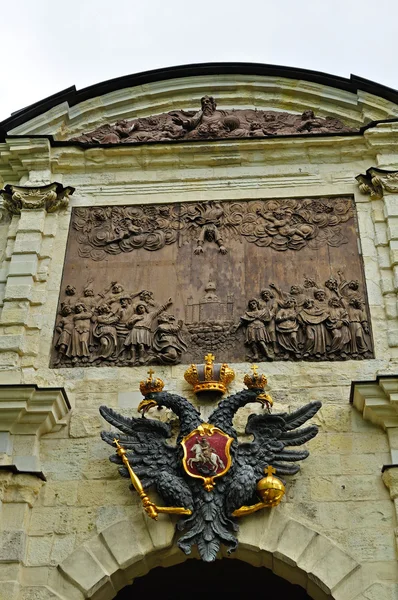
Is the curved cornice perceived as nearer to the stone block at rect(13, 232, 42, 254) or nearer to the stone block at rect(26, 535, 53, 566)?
the stone block at rect(13, 232, 42, 254)

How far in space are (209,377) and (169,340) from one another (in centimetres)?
71

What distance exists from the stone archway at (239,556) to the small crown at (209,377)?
134 cm

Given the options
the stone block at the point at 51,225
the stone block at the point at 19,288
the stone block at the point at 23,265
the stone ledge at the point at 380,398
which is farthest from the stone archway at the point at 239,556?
the stone block at the point at 51,225

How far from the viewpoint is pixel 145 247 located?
9.34 m

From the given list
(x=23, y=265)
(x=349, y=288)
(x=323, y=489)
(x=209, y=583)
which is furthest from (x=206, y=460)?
(x=23, y=265)

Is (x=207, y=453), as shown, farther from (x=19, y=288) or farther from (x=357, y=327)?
(x=19, y=288)

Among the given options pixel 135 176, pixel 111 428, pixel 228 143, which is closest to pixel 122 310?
pixel 111 428

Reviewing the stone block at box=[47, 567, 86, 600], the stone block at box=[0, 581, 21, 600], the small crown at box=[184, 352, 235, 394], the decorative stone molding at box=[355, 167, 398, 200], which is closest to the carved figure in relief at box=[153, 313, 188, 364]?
the small crown at box=[184, 352, 235, 394]

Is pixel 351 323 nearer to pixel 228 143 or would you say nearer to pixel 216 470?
pixel 216 470

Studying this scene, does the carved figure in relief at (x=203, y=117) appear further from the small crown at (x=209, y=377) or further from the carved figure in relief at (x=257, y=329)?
the small crown at (x=209, y=377)

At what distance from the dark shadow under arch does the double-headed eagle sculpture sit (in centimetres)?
236

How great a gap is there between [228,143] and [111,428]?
4128mm

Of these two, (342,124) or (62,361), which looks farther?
(342,124)

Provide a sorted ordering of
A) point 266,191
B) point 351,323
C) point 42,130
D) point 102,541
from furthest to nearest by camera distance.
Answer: point 42,130, point 266,191, point 351,323, point 102,541
